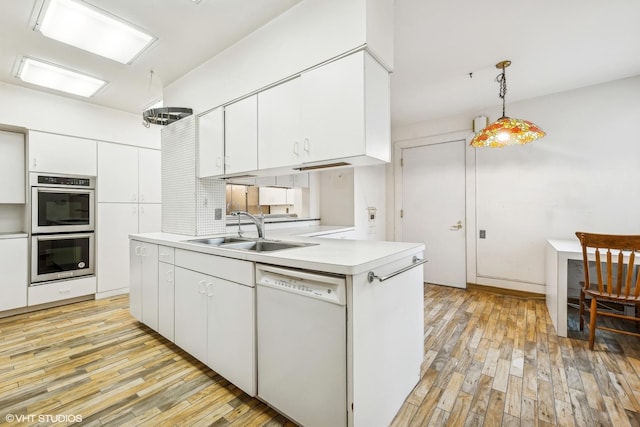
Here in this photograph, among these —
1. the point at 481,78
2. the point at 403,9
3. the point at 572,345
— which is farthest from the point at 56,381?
the point at 481,78

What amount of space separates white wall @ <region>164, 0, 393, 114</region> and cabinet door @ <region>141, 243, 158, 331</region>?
141 centimetres

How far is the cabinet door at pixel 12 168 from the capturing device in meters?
3.13

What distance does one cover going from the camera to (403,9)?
200 centimetres

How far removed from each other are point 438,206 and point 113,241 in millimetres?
4678

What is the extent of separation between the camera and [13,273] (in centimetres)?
304

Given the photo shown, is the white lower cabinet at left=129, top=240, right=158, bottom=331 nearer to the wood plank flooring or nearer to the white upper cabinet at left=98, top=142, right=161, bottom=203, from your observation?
the white upper cabinet at left=98, top=142, right=161, bottom=203

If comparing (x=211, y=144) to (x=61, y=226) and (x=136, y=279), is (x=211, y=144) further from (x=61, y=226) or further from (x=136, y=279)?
(x=61, y=226)

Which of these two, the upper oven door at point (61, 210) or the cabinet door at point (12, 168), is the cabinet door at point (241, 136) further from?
the cabinet door at point (12, 168)

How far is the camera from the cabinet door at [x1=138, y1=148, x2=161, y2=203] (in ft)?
12.9

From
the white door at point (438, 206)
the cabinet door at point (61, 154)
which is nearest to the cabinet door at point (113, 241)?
the cabinet door at point (61, 154)

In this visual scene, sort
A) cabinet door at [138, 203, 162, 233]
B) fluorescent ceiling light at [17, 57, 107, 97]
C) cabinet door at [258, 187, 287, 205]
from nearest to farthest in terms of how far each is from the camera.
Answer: fluorescent ceiling light at [17, 57, 107, 97]
cabinet door at [138, 203, 162, 233]
cabinet door at [258, 187, 287, 205]

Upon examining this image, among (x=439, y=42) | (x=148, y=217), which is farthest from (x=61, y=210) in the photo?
(x=439, y=42)

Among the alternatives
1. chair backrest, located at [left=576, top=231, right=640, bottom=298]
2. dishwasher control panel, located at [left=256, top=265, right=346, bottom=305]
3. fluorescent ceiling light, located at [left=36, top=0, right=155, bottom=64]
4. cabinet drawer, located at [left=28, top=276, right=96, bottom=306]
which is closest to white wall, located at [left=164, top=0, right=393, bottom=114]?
fluorescent ceiling light, located at [left=36, top=0, right=155, bottom=64]

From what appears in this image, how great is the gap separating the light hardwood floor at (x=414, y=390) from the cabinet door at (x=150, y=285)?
18 cm
